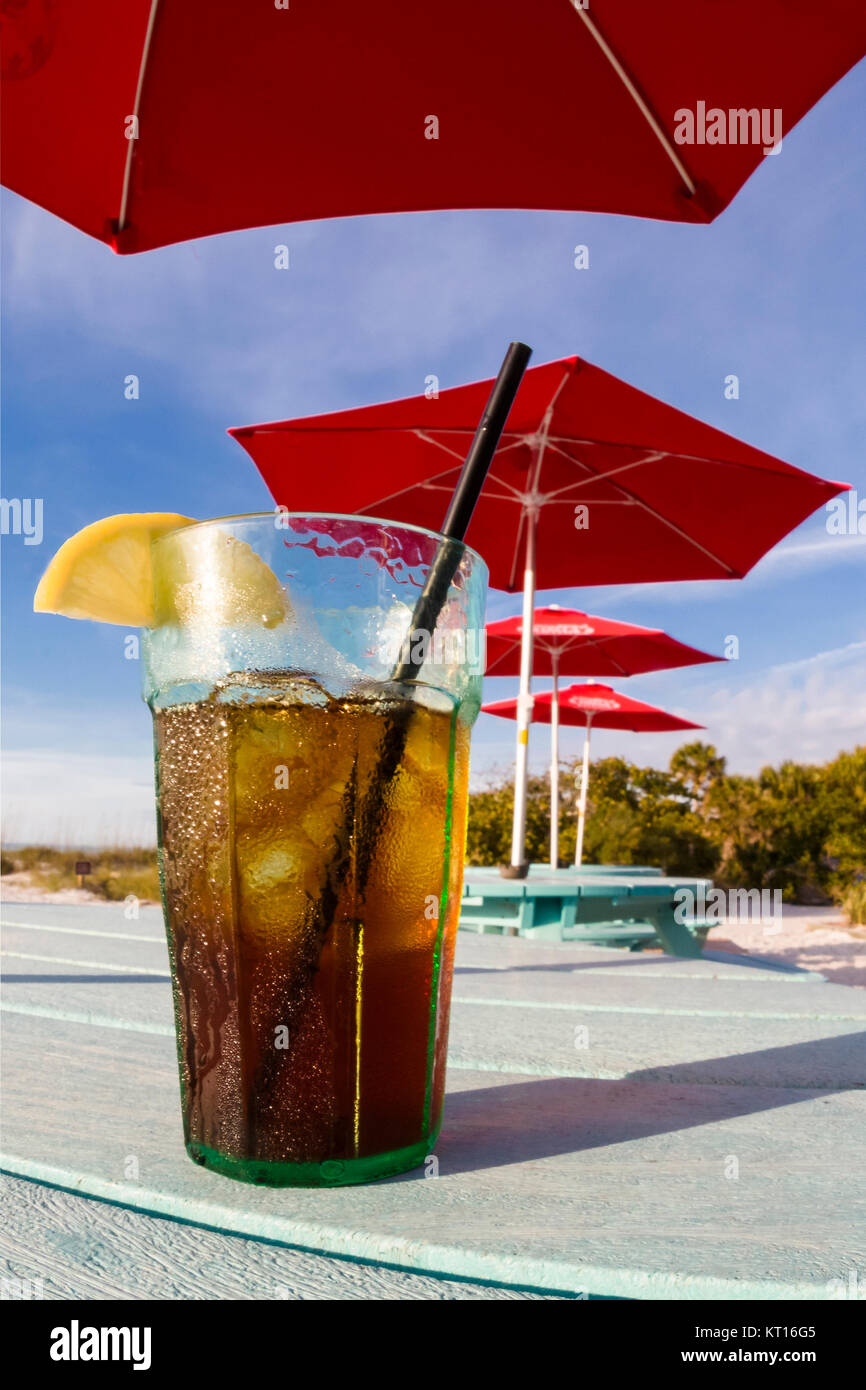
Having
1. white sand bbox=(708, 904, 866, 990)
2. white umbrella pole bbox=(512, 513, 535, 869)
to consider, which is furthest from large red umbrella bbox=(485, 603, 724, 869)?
white sand bbox=(708, 904, 866, 990)

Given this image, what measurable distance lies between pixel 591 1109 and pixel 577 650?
27.3 ft

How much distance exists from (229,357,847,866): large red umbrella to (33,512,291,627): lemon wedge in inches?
148

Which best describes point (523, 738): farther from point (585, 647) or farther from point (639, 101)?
point (585, 647)

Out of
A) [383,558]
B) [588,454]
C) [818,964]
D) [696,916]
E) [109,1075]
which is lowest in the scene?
[818,964]

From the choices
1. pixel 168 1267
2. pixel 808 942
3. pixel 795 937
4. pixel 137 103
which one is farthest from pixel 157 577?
pixel 795 937

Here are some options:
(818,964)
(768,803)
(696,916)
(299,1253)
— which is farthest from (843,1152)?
(768,803)

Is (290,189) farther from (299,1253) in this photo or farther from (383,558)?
(299,1253)

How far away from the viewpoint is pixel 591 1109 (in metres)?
0.69

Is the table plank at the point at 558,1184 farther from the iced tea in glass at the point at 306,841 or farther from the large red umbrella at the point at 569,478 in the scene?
the large red umbrella at the point at 569,478

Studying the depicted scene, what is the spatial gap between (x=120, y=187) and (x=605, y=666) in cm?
727

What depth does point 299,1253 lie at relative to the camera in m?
0.42

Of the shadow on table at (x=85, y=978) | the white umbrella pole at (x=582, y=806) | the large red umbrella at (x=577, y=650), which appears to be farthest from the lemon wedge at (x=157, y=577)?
the white umbrella pole at (x=582, y=806)

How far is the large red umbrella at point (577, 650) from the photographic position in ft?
24.1
